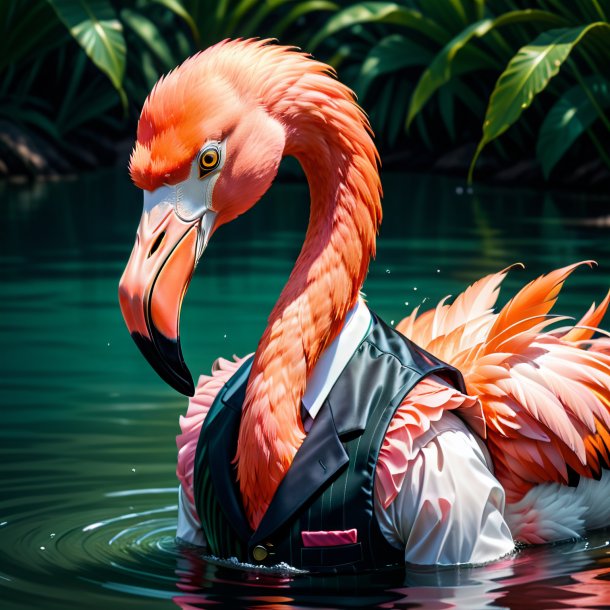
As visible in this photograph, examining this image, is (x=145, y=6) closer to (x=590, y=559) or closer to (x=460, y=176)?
(x=460, y=176)

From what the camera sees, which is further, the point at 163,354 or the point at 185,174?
the point at 185,174

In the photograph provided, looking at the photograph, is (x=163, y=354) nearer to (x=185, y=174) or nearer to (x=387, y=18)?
(x=185, y=174)

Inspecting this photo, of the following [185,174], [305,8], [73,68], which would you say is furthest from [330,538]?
[73,68]

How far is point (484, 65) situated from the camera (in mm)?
15617

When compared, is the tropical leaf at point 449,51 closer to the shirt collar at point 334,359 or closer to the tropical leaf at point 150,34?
the tropical leaf at point 150,34

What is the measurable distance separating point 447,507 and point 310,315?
0.58 m

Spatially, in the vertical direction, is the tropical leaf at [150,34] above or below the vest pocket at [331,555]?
above

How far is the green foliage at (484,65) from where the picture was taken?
1195 cm

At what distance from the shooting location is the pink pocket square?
150 inches

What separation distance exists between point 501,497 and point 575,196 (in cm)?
1194

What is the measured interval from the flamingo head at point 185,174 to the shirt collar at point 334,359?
0.37 metres

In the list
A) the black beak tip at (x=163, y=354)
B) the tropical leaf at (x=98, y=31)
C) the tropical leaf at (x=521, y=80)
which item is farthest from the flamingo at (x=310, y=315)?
the tropical leaf at (x=98, y=31)

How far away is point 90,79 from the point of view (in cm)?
1969

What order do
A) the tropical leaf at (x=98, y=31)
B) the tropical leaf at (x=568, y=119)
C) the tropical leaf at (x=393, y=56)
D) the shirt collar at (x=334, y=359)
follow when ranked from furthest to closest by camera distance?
the tropical leaf at (x=393, y=56) < the tropical leaf at (x=98, y=31) < the tropical leaf at (x=568, y=119) < the shirt collar at (x=334, y=359)
